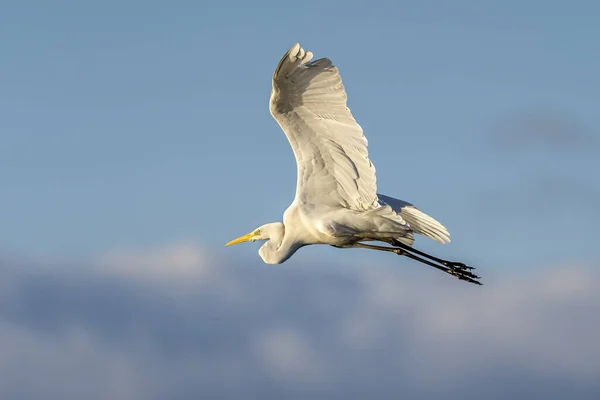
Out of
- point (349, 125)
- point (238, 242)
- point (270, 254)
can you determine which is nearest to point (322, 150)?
point (349, 125)

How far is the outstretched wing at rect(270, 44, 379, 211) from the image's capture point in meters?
16.0

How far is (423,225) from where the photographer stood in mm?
18719

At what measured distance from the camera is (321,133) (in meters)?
16.7

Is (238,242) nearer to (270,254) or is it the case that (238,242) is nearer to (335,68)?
(270,254)

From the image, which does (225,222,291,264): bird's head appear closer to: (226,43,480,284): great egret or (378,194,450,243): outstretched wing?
(226,43,480,284): great egret

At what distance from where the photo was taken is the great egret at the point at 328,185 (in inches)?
636

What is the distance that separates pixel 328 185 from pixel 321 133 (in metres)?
1.24

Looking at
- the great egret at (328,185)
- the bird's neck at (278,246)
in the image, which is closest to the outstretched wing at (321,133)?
the great egret at (328,185)

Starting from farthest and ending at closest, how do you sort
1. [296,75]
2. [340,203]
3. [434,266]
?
1. [434,266]
2. [340,203]
3. [296,75]

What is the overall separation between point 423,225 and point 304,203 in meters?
2.19

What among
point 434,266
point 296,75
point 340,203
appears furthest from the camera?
point 434,266

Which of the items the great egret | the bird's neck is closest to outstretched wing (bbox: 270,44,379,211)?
the great egret

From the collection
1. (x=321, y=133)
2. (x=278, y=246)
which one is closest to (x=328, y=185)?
(x=321, y=133)

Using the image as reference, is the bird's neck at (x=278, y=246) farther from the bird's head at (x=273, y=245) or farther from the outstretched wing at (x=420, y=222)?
the outstretched wing at (x=420, y=222)
